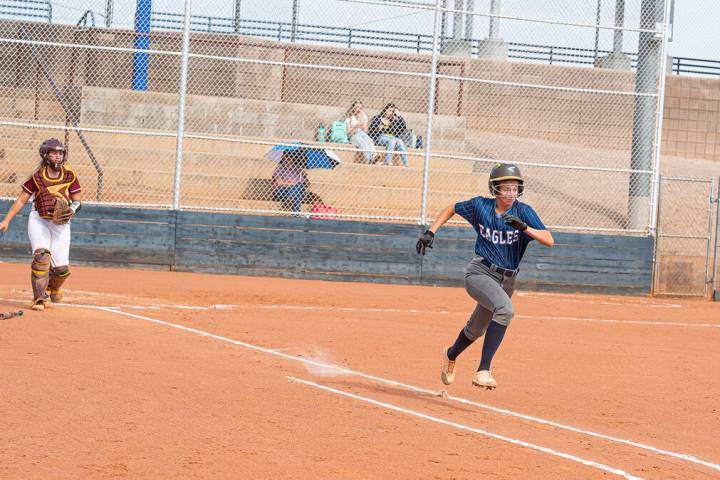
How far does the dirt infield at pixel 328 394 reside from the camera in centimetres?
607

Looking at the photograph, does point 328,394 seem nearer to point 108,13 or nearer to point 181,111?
point 181,111

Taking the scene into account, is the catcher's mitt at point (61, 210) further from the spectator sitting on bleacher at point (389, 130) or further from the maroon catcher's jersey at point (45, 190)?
the spectator sitting on bleacher at point (389, 130)

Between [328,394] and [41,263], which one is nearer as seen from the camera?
[328,394]

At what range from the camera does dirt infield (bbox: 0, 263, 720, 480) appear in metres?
6.07

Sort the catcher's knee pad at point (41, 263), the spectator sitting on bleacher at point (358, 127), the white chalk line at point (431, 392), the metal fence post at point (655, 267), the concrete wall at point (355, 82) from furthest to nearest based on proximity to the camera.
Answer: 1. the concrete wall at point (355, 82)
2. the spectator sitting on bleacher at point (358, 127)
3. the metal fence post at point (655, 267)
4. the catcher's knee pad at point (41, 263)
5. the white chalk line at point (431, 392)

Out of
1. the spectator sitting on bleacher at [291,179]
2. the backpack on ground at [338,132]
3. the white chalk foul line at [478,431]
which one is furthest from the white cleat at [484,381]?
the backpack on ground at [338,132]

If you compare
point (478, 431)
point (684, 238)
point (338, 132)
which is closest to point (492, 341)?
point (478, 431)

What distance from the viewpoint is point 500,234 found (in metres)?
8.35

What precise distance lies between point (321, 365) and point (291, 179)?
9.56 metres

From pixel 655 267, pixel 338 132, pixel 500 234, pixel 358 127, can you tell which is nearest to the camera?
pixel 500 234

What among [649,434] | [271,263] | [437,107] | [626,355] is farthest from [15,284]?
[437,107]

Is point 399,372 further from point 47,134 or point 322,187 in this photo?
point 47,134

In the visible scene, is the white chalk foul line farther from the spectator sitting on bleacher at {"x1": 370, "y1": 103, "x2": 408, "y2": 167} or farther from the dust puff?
the spectator sitting on bleacher at {"x1": 370, "y1": 103, "x2": 408, "y2": 167}

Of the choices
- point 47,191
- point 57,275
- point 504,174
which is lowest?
point 57,275
